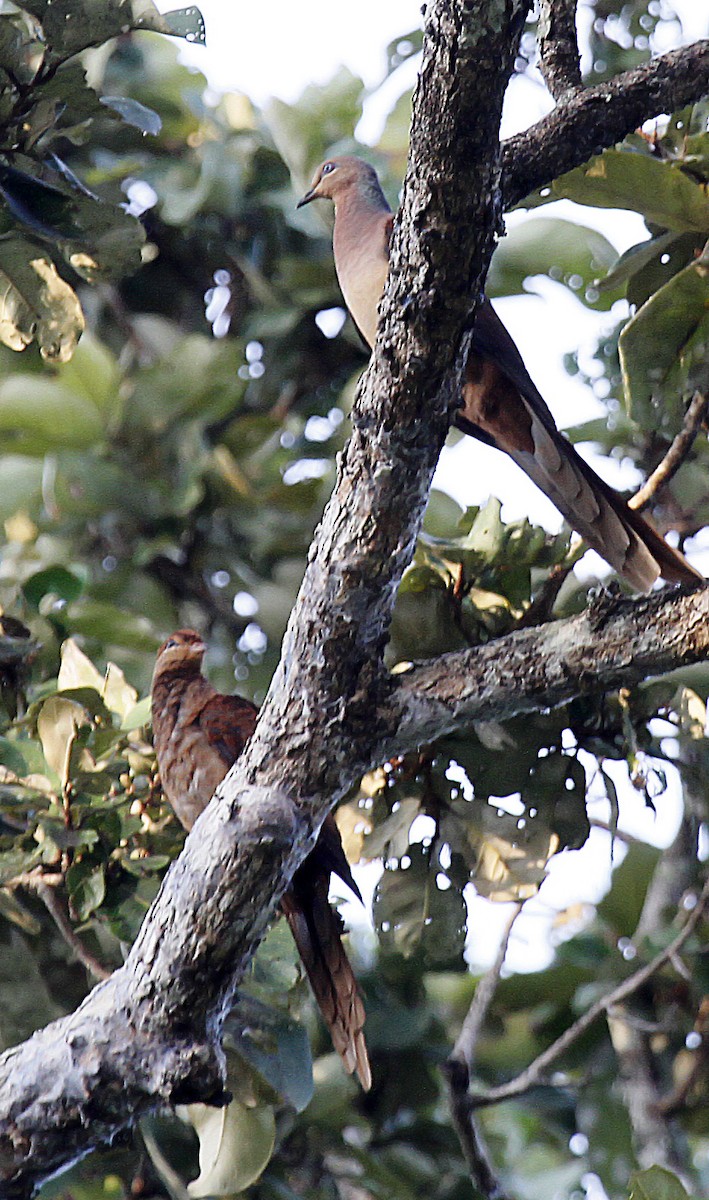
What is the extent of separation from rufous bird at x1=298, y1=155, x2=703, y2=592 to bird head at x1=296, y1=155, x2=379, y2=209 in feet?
0.50

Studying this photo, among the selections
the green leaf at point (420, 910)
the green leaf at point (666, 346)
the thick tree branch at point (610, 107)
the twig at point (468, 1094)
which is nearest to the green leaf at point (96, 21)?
the thick tree branch at point (610, 107)

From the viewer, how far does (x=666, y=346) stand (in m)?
2.17

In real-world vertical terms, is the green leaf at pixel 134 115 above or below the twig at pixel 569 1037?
above

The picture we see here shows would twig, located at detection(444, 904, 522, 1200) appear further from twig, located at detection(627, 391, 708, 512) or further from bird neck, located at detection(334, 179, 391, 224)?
bird neck, located at detection(334, 179, 391, 224)

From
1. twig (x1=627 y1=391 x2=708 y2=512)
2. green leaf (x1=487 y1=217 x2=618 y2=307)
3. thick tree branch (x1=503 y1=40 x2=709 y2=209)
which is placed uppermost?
green leaf (x1=487 y1=217 x2=618 y2=307)

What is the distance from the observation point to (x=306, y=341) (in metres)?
3.91

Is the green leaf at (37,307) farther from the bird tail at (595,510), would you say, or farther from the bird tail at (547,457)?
the bird tail at (595,510)

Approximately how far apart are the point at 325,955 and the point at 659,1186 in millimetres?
728

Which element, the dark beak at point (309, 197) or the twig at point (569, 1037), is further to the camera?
the dark beak at point (309, 197)

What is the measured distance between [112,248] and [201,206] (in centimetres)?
161

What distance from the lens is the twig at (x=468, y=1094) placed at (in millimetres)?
2328

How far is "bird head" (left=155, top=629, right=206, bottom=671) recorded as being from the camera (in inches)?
111

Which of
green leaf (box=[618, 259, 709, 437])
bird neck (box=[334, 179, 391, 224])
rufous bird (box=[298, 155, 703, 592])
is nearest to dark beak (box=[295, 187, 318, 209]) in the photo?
bird neck (box=[334, 179, 391, 224])

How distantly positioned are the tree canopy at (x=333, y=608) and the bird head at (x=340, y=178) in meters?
0.29
